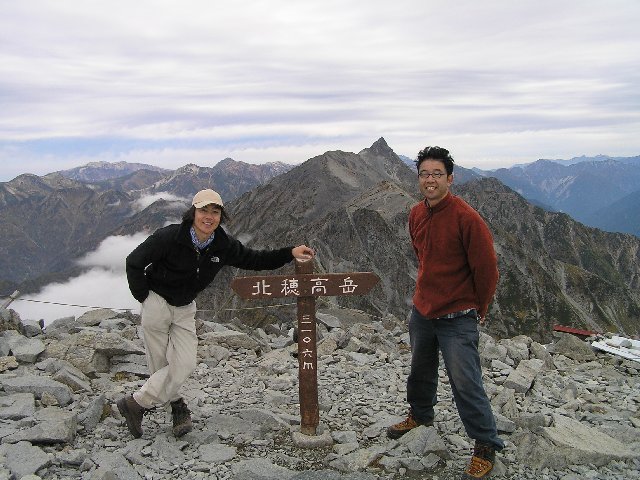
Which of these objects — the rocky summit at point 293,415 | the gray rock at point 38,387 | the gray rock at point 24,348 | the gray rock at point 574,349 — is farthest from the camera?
the gray rock at point 574,349

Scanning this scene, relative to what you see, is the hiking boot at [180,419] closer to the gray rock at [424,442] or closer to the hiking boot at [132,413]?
the hiking boot at [132,413]

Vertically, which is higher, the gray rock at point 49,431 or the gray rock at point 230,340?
the gray rock at point 49,431

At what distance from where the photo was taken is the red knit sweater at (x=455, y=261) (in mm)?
5863

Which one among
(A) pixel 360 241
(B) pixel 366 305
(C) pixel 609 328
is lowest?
(C) pixel 609 328

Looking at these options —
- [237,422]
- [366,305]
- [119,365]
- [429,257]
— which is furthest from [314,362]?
[366,305]

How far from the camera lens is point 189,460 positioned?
21.9ft

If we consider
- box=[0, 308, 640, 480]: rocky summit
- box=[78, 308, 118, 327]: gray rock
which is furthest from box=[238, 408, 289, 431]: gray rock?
box=[78, 308, 118, 327]: gray rock

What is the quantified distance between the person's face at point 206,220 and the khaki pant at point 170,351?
1009 mm

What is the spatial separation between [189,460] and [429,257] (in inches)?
153

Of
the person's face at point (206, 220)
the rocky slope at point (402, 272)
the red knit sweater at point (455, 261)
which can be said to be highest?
the person's face at point (206, 220)

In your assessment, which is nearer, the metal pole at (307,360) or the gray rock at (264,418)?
the metal pole at (307,360)

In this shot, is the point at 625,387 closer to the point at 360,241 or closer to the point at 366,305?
the point at 366,305

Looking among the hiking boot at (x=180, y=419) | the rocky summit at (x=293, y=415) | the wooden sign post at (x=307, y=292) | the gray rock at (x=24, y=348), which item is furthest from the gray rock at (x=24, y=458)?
the gray rock at (x=24, y=348)

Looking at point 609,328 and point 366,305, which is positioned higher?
point 366,305
